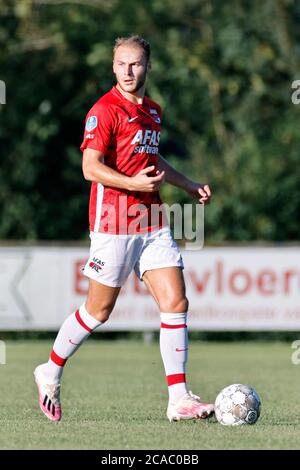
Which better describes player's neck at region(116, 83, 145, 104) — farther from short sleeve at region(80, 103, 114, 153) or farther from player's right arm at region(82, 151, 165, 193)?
player's right arm at region(82, 151, 165, 193)

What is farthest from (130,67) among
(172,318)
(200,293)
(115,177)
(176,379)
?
(200,293)

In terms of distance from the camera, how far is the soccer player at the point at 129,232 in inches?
275

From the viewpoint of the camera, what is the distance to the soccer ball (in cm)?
686

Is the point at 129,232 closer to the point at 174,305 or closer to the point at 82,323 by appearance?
the point at 174,305

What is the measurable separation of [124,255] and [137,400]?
6.91ft

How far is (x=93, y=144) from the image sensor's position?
273 inches

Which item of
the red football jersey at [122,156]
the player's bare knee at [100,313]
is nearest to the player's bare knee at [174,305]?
the player's bare knee at [100,313]

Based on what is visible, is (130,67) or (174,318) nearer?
(130,67)

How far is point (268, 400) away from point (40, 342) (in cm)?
1026

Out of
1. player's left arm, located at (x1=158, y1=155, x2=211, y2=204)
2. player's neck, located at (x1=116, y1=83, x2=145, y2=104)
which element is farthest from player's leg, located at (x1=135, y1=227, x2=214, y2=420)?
player's neck, located at (x1=116, y1=83, x2=145, y2=104)

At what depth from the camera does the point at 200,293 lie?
56.7 feet

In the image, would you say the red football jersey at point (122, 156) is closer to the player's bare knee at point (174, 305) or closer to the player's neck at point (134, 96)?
the player's neck at point (134, 96)

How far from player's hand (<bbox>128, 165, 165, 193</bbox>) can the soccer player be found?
185 millimetres

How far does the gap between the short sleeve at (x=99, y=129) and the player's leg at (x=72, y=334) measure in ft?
2.62
